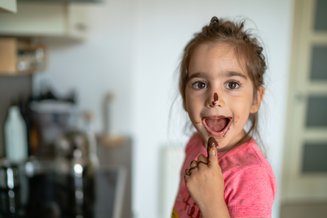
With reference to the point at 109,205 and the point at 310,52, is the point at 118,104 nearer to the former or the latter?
the point at 109,205

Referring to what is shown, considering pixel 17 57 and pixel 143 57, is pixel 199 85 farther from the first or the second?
pixel 143 57

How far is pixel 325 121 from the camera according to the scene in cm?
269

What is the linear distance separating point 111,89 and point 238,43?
1474 mm

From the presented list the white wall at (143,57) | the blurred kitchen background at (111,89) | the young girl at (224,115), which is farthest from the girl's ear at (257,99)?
the white wall at (143,57)

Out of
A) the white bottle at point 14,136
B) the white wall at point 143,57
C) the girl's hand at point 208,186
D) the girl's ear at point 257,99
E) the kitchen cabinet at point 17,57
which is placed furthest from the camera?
the white wall at point 143,57

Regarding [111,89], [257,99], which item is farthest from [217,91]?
[111,89]

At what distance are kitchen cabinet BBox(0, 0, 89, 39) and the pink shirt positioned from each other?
985mm

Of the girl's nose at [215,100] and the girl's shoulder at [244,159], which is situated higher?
the girl's nose at [215,100]

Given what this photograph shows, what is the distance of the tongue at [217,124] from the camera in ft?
1.67

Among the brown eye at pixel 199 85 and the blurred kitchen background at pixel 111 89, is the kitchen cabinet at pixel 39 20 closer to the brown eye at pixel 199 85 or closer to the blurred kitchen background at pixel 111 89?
the blurred kitchen background at pixel 111 89

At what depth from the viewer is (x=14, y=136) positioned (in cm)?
134

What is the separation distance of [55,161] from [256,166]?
1230mm

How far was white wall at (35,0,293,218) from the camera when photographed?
6.19 feet

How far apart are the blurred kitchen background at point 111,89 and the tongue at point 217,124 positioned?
712 mm
